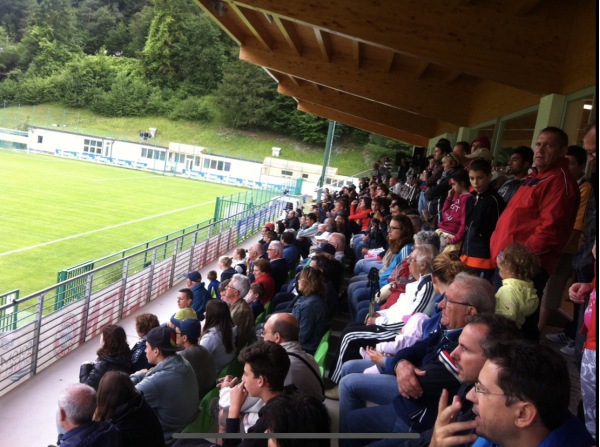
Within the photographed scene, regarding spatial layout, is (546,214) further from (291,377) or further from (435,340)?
(291,377)

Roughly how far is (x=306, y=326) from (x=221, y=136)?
61.4 meters

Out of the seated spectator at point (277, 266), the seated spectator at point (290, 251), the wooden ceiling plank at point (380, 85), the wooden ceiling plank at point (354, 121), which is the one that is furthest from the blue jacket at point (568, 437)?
the wooden ceiling plank at point (354, 121)

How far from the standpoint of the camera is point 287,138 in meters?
62.4

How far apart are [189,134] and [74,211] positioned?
42.8 m

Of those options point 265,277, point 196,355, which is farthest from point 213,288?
point 196,355

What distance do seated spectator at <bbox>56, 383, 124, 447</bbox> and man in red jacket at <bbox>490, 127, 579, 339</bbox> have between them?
221 cm

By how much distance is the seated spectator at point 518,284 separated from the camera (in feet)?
9.43

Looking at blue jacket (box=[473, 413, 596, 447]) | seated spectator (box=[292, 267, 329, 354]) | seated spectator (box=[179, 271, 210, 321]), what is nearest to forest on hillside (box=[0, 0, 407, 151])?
seated spectator (box=[179, 271, 210, 321])

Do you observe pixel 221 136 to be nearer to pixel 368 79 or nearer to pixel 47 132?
pixel 47 132

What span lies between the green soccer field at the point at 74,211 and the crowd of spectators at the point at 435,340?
29.3ft

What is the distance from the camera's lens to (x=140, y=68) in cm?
7375

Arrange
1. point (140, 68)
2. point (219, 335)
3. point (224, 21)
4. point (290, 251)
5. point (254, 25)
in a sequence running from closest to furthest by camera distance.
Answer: point (219, 335) < point (290, 251) < point (254, 25) < point (224, 21) < point (140, 68)

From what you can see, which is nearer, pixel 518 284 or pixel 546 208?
pixel 518 284

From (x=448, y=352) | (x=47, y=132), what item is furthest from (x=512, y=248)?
(x=47, y=132)
